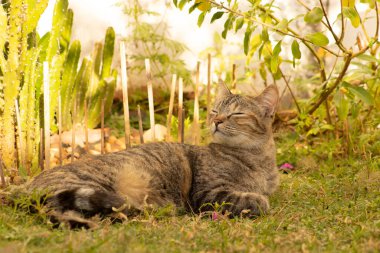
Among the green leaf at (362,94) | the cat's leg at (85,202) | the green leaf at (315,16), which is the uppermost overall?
the green leaf at (315,16)

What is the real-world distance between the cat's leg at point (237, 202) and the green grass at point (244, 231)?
0.09 meters

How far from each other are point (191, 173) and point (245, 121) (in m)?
0.48

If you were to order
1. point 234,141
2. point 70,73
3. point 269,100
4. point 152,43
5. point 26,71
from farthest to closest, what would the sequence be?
point 152,43, point 70,73, point 26,71, point 269,100, point 234,141

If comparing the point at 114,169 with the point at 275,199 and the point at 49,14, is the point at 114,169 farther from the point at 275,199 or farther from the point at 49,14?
the point at 49,14

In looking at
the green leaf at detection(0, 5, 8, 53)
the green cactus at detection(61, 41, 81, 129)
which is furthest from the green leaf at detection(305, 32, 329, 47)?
the green cactus at detection(61, 41, 81, 129)

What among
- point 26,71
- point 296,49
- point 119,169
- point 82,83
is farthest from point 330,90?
point 82,83

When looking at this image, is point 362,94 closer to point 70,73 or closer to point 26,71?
point 26,71

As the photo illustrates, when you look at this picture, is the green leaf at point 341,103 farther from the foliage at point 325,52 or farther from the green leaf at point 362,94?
the green leaf at point 362,94

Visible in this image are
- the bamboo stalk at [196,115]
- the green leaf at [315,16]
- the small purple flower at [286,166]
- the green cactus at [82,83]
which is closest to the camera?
the green leaf at [315,16]

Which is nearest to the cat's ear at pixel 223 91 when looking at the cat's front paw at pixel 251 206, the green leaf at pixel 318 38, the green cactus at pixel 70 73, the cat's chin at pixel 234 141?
the cat's chin at pixel 234 141

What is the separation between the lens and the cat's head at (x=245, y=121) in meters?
3.38

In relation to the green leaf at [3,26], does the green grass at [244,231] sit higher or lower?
lower

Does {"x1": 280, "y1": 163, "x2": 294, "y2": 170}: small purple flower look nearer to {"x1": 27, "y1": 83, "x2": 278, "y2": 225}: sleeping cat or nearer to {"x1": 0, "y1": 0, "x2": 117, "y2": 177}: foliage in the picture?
{"x1": 27, "y1": 83, "x2": 278, "y2": 225}: sleeping cat

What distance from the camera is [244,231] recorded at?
2.40 meters
